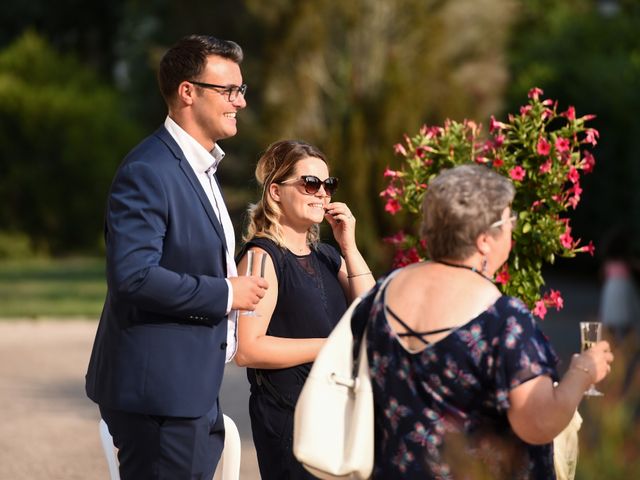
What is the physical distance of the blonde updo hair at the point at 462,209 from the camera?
322cm

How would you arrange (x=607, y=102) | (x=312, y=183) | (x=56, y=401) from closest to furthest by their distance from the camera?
(x=312, y=183)
(x=56, y=401)
(x=607, y=102)

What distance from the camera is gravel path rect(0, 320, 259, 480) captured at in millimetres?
7602

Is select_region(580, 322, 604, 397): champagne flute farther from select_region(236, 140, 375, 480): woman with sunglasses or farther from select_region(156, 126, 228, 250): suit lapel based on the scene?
select_region(156, 126, 228, 250): suit lapel

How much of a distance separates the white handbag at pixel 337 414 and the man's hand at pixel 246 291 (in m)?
0.46

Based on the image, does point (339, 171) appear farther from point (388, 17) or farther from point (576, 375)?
point (576, 375)

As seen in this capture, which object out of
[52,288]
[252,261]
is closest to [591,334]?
[252,261]

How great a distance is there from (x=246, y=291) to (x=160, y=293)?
290mm

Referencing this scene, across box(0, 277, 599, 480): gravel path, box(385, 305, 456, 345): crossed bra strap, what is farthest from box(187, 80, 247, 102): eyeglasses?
box(0, 277, 599, 480): gravel path

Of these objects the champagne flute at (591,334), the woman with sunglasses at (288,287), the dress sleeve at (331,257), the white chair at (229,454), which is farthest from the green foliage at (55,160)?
the champagne flute at (591,334)

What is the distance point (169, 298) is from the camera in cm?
362

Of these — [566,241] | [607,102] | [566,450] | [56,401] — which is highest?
[566,241]

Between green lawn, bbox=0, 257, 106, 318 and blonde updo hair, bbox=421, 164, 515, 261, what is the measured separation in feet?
47.3

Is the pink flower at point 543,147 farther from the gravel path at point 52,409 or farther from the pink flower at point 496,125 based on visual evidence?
the gravel path at point 52,409

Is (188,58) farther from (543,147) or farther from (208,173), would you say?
(543,147)
